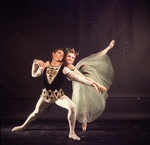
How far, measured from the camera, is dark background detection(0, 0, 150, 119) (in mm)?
2645

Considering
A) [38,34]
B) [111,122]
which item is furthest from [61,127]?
[38,34]

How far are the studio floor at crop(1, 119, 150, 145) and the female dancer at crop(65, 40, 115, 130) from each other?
0.25 meters

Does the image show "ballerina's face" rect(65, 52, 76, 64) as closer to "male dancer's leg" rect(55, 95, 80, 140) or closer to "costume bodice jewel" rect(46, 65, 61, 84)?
"costume bodice jewel" rect(46, 65, 61, 84)

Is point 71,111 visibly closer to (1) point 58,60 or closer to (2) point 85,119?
(2) point 85,119

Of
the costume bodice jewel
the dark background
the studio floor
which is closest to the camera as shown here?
the studio floor

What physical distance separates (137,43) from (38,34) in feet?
5.52

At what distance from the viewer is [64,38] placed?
104 inches

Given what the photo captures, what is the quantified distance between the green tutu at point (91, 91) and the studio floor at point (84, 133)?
0.25m

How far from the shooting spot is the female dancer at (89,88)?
2203 millimetres

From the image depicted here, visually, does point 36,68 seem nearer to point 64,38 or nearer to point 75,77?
point 75,77

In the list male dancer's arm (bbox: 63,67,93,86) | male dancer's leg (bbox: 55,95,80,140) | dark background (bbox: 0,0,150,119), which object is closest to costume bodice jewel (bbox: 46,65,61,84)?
male dancer's arm (bbox: 63,67,93,86)

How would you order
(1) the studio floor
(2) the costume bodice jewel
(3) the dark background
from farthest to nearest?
(3) the dark background, (2) the costume bodice jewel, (1) the studio floor

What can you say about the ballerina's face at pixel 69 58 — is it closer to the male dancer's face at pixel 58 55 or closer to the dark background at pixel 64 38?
the male dancer's face at pixel 58 55

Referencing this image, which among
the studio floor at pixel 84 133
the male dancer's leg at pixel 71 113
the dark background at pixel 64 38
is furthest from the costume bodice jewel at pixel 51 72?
the studio floor at pixel 84 133
